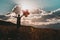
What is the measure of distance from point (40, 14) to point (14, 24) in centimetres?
123

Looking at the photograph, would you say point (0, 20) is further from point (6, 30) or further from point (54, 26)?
point (54, 26)

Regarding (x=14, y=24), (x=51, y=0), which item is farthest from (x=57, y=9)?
(x=14, y=24)

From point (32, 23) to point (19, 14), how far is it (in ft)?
2.66

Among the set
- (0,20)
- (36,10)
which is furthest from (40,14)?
(0,20)

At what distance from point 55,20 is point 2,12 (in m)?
2.26

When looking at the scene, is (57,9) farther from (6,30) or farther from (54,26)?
(6,30)

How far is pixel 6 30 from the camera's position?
23.6m

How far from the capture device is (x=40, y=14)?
23562 mm

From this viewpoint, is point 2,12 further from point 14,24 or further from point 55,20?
point 55,20

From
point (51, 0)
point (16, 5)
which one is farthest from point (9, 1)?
point (51, 0)

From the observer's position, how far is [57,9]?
23438mm

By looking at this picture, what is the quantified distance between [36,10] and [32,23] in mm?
571

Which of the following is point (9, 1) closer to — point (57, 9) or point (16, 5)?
point (16, 5)

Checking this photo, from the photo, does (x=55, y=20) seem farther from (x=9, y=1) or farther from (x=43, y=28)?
(x=9, y=1)
